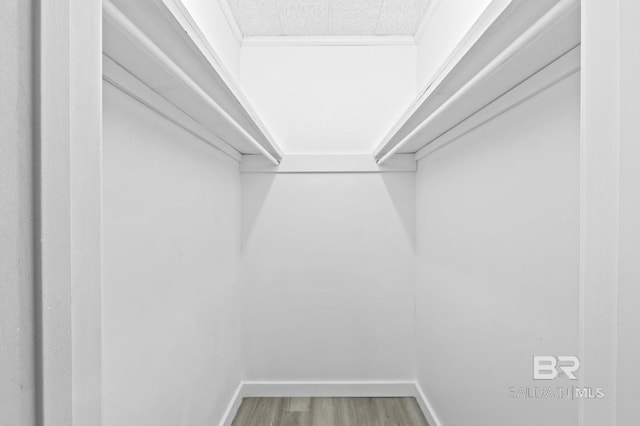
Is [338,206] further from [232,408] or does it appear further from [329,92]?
[232,408]

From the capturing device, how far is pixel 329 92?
2256 mm

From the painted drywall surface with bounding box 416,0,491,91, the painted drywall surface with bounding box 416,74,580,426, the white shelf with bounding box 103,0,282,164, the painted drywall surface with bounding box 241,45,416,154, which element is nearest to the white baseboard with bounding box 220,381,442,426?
the painted drywall surface with bounding box 416,74,580,426

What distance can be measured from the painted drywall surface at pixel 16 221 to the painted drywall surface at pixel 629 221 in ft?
2.35

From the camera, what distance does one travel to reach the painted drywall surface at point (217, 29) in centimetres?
149

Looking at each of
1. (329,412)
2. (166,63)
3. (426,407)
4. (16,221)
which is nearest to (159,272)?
(166,63)

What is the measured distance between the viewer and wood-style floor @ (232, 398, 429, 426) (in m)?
1.88

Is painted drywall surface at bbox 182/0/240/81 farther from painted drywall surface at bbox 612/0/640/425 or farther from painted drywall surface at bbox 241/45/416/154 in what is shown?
painted drywall surface at bbox 612/0/640/425

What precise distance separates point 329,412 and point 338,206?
3.99 feet

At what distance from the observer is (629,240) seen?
1.50 ft

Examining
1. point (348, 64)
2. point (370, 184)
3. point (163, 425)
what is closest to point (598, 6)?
point (163, 425)

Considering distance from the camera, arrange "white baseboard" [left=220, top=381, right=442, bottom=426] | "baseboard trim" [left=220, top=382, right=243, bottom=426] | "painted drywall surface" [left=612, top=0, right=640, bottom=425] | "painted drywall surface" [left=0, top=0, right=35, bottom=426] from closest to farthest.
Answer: "painted drywall surface" [left=0, top=0, right=35, bottom=426], "painted drywall surface" [left=612, top=0, right=640, bottom=425], "baseboard trim" [left=220, top=382, right=243, bottom=426], "white baseboard" [left=220, top=381, right=442, bottom=426]

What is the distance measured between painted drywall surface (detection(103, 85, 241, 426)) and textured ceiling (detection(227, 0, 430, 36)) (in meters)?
0.93

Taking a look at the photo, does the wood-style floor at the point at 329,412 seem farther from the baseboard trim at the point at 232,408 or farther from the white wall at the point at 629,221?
the white wall at the point at 629,221

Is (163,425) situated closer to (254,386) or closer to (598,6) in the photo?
(254,386)
